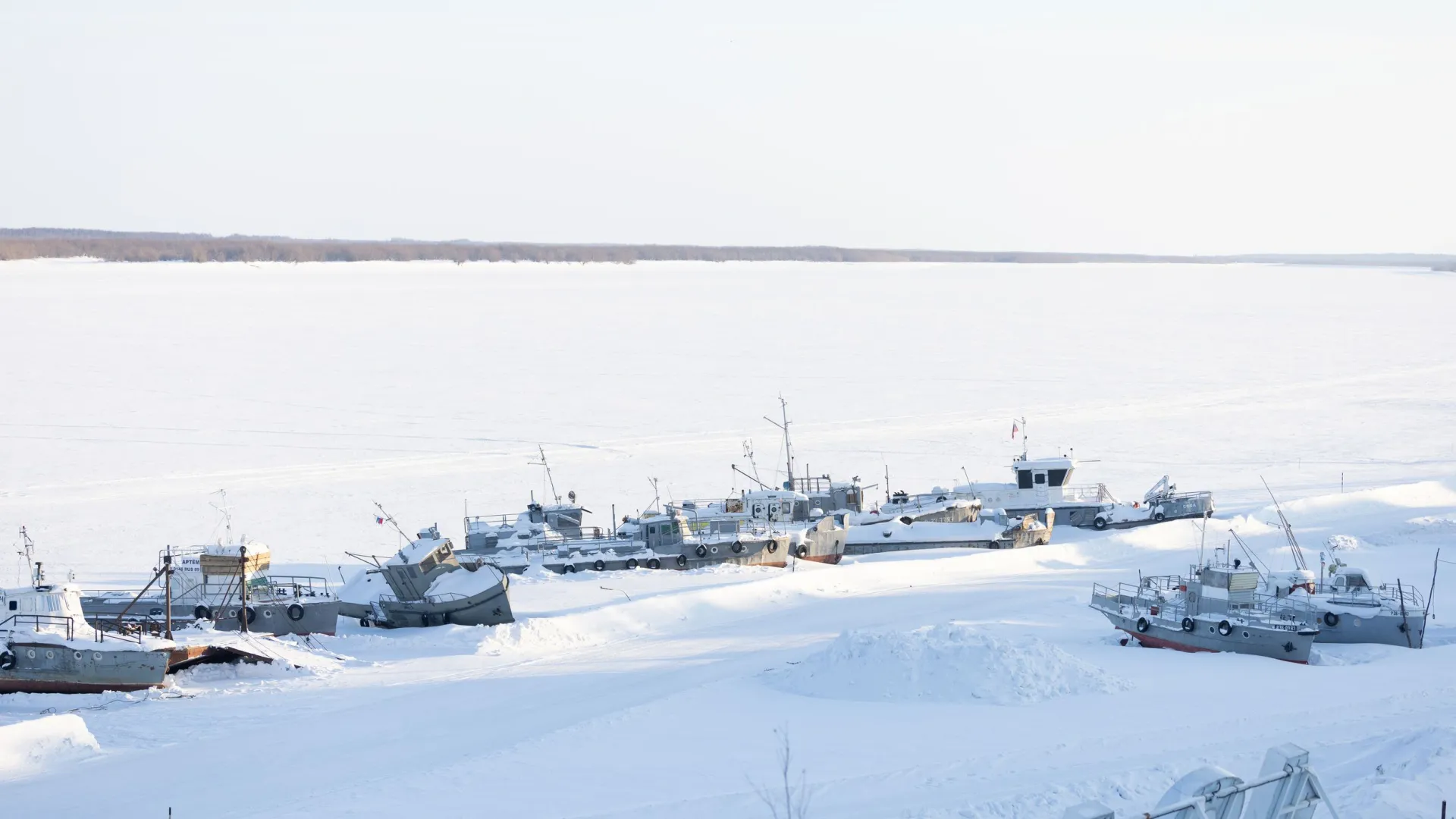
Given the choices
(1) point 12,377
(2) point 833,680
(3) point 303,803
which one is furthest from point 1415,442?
(1) point 12,377

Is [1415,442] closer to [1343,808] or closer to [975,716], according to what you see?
[975,716]

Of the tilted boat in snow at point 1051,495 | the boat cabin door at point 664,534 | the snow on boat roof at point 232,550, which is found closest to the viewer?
the snow on boat roof at point 232,550

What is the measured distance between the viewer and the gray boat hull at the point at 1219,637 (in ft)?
80.3

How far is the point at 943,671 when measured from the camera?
21.4 m

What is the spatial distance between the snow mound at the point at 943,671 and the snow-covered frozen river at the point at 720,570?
2.5 inches

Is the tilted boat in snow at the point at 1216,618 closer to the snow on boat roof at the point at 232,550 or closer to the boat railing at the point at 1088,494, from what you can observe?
the boat railing at the point at 1088,494

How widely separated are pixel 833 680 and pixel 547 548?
15.4m

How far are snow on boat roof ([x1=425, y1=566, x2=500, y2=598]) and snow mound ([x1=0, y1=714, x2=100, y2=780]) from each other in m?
9.24

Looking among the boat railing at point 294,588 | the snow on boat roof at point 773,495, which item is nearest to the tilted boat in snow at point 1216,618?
the snow on boat roof at point 773,495

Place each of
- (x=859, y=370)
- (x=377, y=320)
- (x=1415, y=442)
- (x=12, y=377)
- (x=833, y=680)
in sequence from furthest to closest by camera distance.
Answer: (x=377, y=320) → (x=859, y=370) → (x=12, y=377) → (x=1415, y=442) → (x=833, y=680)

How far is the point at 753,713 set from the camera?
2056 centimetres

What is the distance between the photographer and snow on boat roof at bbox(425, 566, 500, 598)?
28344mm

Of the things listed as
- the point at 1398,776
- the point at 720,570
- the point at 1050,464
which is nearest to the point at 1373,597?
the point at 1398,776

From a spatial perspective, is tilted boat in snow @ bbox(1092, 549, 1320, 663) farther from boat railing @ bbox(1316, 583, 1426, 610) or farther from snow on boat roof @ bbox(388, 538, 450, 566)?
snow on boat roof @ bbox(388, 538, 450, 566)
